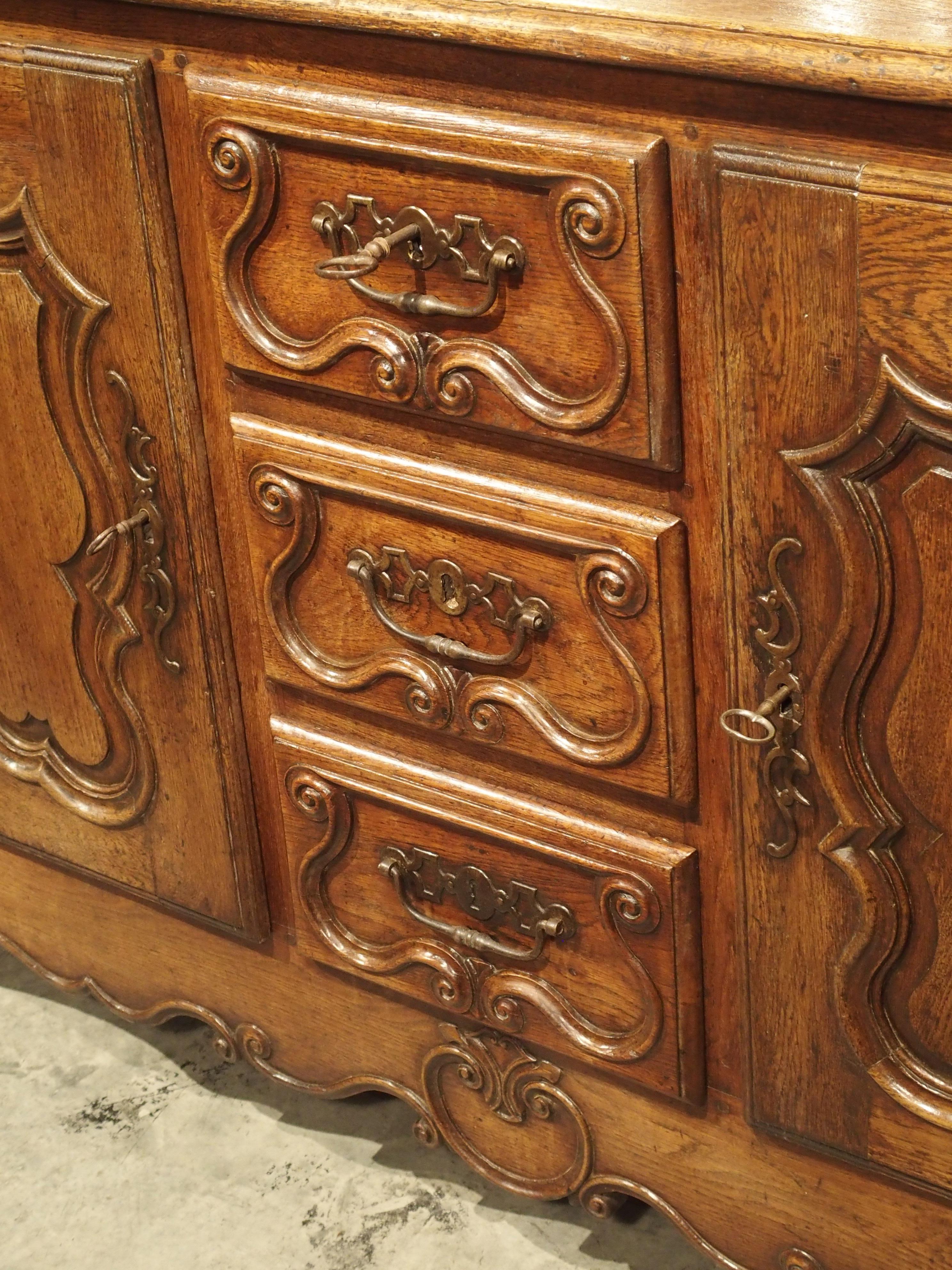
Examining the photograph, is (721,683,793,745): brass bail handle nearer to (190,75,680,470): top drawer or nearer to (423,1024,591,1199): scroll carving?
(190,75,680,470): top drawer

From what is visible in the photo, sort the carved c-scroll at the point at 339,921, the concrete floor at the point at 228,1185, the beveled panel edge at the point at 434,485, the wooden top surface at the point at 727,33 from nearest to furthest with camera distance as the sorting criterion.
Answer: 1. the wooden top surface at the point at 727,33
2. the beveled panel edge at the point at 434,485
3. the carved c-scroll at the point at 339,921
4. the concrete floor at the point at 228,1185

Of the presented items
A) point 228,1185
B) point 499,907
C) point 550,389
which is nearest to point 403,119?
point 550,389

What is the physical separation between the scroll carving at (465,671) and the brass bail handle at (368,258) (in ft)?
0.63

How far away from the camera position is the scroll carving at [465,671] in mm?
1035

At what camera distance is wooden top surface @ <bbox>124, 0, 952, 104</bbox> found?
81 centimetres

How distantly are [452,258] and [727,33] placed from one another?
0.72 ft

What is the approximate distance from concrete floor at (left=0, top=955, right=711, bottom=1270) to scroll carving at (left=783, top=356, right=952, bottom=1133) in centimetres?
44

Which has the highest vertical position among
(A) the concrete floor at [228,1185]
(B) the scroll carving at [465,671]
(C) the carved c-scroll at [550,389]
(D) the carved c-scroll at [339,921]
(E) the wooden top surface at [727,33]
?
(E) the wooden top surface at [727,33]

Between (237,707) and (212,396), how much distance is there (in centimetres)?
25

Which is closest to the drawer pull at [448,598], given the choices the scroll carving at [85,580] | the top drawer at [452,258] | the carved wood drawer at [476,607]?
the carved wood drawer at [476,607]

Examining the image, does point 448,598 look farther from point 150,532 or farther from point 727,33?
point 727,33

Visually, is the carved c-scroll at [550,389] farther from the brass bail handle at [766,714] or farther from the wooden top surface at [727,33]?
the brass bail handle at [766,714]

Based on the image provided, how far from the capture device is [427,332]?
1039 mm

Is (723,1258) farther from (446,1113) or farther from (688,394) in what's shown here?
(688,394)
